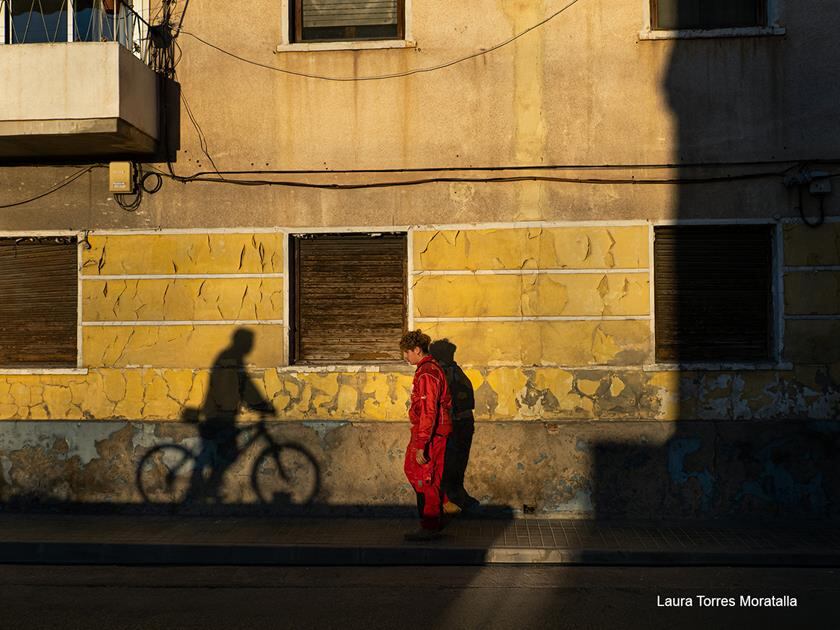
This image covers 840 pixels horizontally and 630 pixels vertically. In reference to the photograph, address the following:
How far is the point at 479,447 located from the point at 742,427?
270 centimetres

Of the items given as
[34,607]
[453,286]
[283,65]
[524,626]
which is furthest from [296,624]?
[283,65]

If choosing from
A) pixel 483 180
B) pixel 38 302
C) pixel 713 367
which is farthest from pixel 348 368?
pixel 713 367

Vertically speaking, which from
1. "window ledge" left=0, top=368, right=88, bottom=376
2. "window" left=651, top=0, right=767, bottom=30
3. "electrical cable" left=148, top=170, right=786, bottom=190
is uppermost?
"window" left=651, top=0, right=767, bottom=30

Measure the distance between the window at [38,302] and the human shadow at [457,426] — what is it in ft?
13.6

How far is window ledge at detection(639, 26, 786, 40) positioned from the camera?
27.9 ft

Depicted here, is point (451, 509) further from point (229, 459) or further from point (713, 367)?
point (713, 367)

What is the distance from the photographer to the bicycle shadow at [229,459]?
8.69 metres

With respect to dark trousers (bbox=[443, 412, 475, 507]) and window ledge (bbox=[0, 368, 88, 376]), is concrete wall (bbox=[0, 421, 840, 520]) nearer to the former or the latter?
dark trousers (bbox=[443, 412, 475, 507])

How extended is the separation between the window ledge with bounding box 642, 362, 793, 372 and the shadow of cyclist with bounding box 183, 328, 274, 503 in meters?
4.12

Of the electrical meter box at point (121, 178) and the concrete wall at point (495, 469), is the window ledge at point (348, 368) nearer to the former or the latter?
the concrete wall at point (495, 469)

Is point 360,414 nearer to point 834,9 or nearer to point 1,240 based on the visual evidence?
point 1,240

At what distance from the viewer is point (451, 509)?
8500mm

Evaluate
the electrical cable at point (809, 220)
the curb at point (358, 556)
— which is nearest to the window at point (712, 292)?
the electrical cable at point (809, 220)

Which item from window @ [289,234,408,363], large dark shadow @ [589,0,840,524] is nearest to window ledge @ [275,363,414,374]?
window @ [289,234,408,363]
